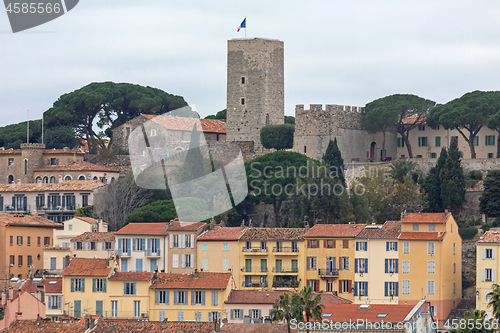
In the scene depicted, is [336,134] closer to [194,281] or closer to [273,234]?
[273,234]

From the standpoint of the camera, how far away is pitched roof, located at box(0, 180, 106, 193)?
77.2m

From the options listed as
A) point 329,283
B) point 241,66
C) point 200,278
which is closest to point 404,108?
point 241,66

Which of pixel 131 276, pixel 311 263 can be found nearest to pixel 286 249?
pixel 311 263

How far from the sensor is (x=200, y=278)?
54.9 m

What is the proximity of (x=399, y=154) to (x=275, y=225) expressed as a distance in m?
17.5

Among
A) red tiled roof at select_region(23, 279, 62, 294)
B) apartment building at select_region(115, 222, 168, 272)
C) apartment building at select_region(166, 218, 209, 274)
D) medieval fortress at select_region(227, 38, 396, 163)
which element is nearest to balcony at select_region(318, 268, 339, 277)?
apartment building at select_region(166, 218, 209, 274)

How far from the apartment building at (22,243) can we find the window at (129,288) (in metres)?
12.5

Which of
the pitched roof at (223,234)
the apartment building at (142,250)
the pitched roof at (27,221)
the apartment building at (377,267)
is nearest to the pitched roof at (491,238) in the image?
the apartment building at (377,267)

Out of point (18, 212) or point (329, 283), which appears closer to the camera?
point (329, 283)

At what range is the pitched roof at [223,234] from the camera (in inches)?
2421

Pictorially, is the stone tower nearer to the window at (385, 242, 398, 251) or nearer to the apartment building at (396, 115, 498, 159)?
the apartment building at (396, 115, 498, 159)

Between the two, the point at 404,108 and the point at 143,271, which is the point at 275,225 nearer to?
the point at 143,271

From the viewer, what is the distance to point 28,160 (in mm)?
83875

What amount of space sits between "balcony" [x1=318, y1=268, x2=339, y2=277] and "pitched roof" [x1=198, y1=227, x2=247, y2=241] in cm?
492
